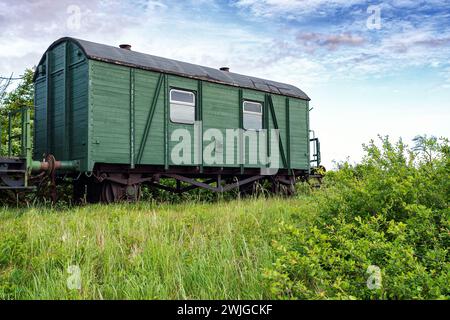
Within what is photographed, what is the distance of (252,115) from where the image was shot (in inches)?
532

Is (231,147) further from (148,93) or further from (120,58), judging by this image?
(120,58)

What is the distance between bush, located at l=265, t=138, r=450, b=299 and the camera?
3473mm

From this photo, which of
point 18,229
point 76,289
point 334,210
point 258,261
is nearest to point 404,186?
point 334,210

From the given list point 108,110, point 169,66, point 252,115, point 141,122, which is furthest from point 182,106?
point 252,115

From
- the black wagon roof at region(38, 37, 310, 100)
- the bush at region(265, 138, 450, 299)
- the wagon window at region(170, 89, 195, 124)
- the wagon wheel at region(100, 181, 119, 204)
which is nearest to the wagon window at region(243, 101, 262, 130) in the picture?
the black wagon roof at region(38, 37, 310, 100)

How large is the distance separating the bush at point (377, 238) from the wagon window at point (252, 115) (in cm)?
710

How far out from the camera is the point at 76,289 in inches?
149

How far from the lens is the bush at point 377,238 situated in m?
3.47

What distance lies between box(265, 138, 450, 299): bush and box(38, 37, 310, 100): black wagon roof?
6249mm

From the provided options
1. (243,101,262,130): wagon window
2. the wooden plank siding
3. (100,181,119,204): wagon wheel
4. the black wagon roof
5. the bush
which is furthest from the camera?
(243,101,262,130): wagon window

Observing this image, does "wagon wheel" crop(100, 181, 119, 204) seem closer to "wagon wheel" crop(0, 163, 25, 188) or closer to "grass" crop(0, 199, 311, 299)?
"wagon wheel" crop(0, 163, 25, 188)

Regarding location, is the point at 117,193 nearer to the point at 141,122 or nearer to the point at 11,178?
the point at 141,122
